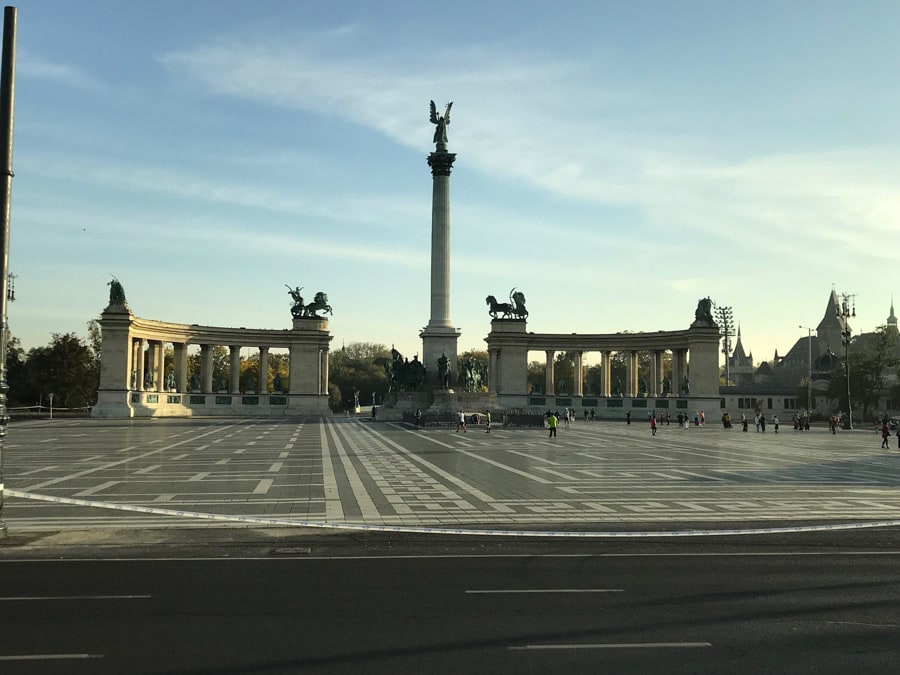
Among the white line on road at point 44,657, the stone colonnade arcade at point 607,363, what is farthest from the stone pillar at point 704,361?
the white line on road at point 44,657

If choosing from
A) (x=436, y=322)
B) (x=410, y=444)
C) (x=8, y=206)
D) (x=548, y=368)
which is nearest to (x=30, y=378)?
(x=436, y=322)

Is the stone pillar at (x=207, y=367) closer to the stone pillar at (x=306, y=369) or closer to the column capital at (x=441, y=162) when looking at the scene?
the stone pillar at (x=306, y=369)

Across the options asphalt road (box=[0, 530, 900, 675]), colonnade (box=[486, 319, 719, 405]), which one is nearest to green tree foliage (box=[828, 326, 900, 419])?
colonnade (box=[486, 319, 719, 405])

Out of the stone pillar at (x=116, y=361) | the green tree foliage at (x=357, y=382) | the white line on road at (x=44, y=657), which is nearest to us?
the white line on road at (x=44, y=657)

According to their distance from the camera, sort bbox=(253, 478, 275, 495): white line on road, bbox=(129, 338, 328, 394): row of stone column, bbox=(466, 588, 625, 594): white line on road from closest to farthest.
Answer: bbox=(466, 588, 625, 594): white line on road → bbox=(253, 478, 275, 495): white line on road → bbox=(129, 338, 328, 394): row of stone column

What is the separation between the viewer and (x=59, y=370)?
4183 inches

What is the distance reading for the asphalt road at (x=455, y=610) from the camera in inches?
377

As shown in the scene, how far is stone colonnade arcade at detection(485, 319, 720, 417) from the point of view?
10200 cm

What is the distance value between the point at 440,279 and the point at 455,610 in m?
72.0

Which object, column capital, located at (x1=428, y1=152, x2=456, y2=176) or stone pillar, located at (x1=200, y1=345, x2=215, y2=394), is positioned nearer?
column capital, located at (x1=428, y1=152, x2=456, y2=176)

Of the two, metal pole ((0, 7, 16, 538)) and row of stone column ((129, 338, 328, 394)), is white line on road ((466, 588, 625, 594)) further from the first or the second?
row of stone column ((129, 338, 328, 394))

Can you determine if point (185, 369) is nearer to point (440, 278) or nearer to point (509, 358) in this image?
point (509, 358)

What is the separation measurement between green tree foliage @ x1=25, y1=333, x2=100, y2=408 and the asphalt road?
9989 cm

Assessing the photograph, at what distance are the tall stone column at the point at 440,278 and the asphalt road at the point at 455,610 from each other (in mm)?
65452
